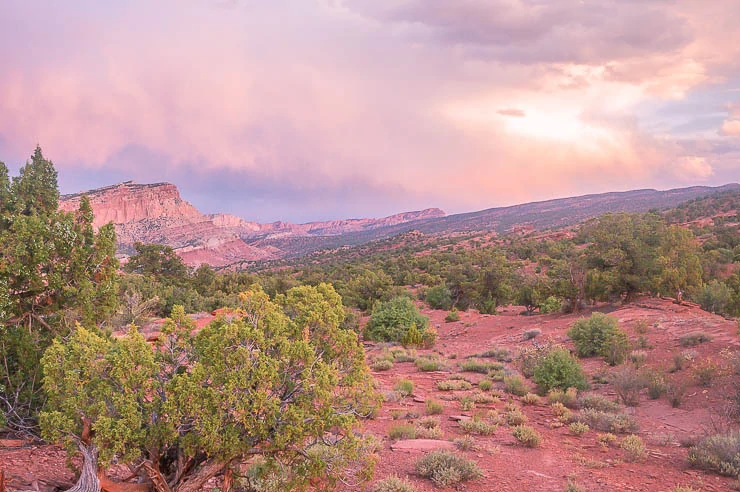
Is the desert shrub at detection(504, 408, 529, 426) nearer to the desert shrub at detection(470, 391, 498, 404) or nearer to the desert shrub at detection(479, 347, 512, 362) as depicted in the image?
the desert shrub at detection(470, 391, 498, 404)

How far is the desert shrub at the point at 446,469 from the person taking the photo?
655cm

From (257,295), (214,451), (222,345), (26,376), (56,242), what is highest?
(56,242)

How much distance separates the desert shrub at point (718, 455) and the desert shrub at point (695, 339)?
7.99 m

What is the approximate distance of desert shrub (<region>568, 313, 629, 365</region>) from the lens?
14938 millimetres

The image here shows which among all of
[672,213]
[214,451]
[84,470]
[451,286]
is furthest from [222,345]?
[672,213]

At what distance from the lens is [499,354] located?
56.9ft

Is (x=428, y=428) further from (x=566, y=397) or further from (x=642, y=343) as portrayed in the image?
(x=642, y=343)

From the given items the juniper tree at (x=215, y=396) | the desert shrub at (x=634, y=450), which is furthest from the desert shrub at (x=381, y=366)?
the juniper tree at (x=215, y=396)

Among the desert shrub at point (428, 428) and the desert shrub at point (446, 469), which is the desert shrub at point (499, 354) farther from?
the desert shrub at point (446, 469)

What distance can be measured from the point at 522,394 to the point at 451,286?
2456 cm

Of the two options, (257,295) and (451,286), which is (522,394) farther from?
(451,286)

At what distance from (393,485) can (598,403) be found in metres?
6.83

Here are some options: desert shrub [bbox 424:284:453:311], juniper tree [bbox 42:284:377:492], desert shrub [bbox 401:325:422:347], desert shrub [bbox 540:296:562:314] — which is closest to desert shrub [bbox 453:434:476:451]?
juniper tree [bbox 42:284:377:492]

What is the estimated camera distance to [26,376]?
6.41 metres
